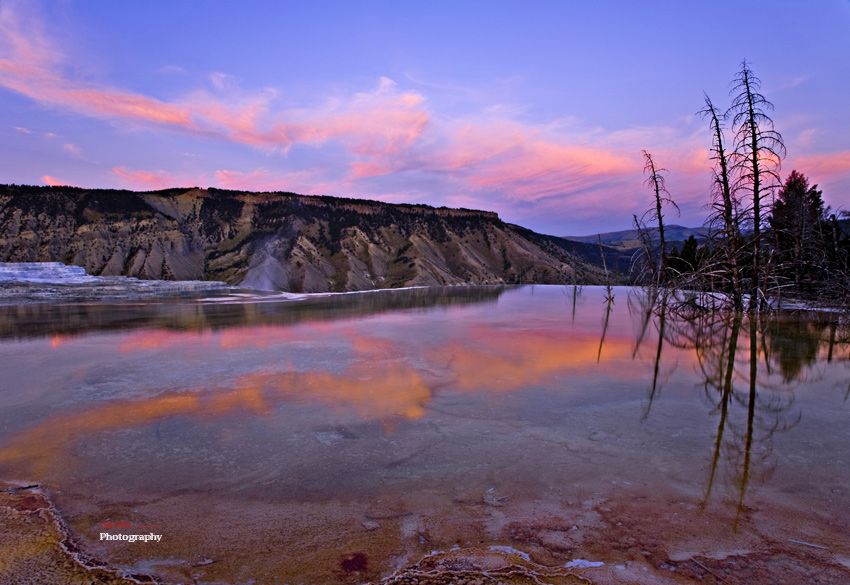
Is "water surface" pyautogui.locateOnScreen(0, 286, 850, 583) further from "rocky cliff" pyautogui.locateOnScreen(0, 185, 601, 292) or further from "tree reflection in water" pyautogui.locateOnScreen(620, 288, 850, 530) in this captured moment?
"rocky cliff" pyautogui.locateOnScreen(0, 185, 601, 292)

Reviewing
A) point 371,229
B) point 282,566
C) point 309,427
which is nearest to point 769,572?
point 282,566

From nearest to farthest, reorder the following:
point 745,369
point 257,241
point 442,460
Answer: point 442,460 < point 745,369 < point 257,241

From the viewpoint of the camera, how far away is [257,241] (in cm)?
6156

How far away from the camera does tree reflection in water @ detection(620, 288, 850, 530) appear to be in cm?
488

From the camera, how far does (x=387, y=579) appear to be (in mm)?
3012

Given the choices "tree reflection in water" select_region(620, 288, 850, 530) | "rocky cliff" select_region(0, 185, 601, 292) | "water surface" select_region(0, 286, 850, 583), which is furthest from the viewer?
"rocky cliff" select_region(0, 185, 601, 292)

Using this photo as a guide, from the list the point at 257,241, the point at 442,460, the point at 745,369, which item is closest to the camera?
the point at 442,460

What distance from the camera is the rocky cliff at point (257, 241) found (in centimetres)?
5397

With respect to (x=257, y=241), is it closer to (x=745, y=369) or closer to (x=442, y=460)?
(x=745, y=369)

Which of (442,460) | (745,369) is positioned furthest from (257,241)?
(442,460)

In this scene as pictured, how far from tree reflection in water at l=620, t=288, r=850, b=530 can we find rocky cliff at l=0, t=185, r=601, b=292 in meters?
32.2

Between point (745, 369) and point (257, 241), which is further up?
point (257, 241)

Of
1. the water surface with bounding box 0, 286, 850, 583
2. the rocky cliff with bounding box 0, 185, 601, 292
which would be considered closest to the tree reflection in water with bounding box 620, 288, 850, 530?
the water surface with bounding box 0, 286, 850, 583

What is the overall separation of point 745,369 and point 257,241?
60.7m
